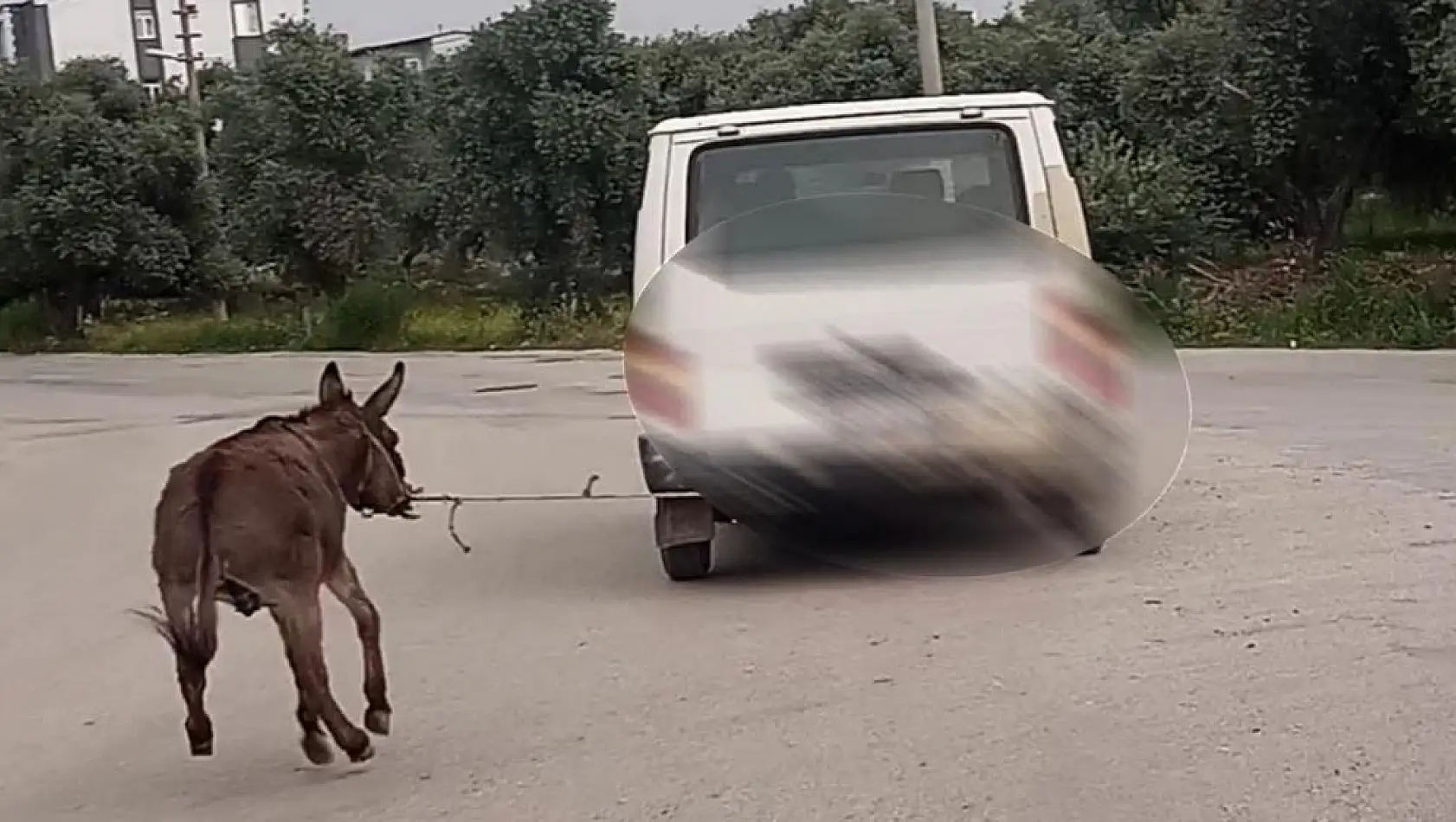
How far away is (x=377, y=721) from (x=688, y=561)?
2.87 meters

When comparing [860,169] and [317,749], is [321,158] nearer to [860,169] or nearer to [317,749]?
[860,169]

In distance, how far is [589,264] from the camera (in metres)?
32.4

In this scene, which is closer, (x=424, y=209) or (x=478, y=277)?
(x=424, y=209)

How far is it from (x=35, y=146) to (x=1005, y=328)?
117 ft

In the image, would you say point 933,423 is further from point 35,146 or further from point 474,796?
point 35,146

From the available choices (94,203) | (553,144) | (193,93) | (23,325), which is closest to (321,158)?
(94,203)

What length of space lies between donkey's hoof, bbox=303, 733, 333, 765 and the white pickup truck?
197 centimetres

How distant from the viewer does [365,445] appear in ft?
22.4

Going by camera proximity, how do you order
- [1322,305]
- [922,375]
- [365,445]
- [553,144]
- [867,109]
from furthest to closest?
[553,144] → [1322,305] → [867,109] → [922,375] → [365,445]

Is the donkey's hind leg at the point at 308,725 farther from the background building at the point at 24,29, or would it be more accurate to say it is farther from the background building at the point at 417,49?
the background building at the point at 24,29

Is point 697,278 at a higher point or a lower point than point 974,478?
higher

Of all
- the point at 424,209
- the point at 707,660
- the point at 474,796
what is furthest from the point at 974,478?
the point at 424,209

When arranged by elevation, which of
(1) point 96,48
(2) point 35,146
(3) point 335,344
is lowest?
(3) point 335,344

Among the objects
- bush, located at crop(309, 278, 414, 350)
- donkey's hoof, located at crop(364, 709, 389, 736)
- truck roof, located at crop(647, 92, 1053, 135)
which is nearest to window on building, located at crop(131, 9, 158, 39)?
bush, located at crop(309, 278, 414, 350)
